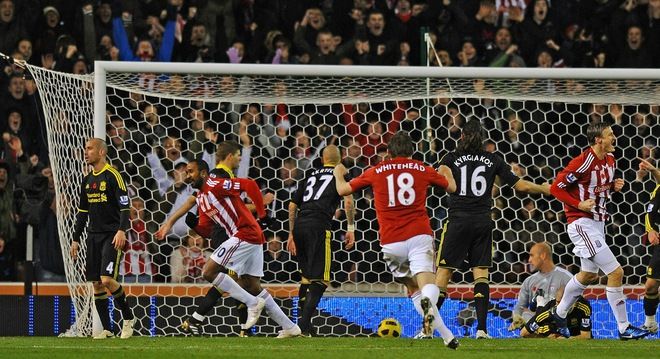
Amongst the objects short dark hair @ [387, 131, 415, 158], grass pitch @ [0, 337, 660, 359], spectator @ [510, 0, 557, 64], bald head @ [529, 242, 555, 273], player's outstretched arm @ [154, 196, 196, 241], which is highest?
spectator @ [510, 0, 557, 64]

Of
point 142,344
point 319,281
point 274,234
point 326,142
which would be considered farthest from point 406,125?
point 142,344

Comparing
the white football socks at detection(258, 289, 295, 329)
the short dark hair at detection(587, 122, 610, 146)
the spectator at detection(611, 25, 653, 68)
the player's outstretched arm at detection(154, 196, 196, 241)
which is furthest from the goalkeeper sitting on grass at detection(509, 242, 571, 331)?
the spectator at detection(611, 25, 653, 68)

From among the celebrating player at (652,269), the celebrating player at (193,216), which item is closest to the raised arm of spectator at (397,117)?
the celebrating player at (193,216)

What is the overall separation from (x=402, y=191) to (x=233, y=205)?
2.59 m

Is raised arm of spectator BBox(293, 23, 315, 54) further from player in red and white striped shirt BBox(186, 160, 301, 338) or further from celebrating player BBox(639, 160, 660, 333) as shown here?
celebrating player BBox(639, 160, 660, 333)

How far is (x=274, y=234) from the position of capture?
14.7m

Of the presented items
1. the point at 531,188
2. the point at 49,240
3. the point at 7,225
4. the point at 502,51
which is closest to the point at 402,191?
the point at 531,188

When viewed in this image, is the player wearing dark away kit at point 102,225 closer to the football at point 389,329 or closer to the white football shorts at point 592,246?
the football at point 389,329

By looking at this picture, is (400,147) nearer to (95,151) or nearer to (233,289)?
(233,289)

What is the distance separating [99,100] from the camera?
1281 centimetres

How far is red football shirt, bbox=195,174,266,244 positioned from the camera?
40.5 feet

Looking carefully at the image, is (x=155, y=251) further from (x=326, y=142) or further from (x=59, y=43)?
(x=59, y=43)

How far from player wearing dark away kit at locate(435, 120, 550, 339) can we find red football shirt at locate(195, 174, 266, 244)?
1.78 metres

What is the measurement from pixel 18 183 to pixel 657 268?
7.17 m
